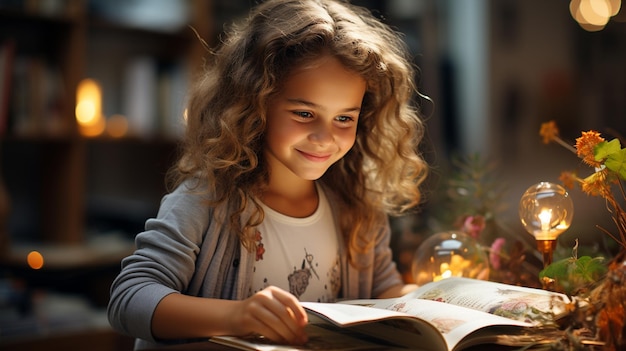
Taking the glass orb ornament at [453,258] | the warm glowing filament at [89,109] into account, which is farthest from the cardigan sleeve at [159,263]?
the warm glowing filament at [89,109]

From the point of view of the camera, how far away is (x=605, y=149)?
0.98 m

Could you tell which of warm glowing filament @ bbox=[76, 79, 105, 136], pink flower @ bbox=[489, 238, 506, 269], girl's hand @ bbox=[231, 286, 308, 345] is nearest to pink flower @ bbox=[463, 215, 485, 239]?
pink flower @ bbox=[489, 238, 506, 269]

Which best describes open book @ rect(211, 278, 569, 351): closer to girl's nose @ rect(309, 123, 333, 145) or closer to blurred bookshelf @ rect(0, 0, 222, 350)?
girl's nose @ rect(309, 123, 333, 145)

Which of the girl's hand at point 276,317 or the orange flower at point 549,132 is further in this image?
the orange flower at point 549,132

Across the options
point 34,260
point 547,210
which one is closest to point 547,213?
point 547,210

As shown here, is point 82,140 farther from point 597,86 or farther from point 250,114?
point 597,86

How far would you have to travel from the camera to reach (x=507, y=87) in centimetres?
407

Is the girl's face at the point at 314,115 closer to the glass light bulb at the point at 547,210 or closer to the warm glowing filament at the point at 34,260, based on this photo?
the glass light bulb at the point at 547,210

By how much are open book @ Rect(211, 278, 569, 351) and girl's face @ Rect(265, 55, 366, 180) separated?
0.27 meters

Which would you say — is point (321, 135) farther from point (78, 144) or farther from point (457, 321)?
point (78, 144)

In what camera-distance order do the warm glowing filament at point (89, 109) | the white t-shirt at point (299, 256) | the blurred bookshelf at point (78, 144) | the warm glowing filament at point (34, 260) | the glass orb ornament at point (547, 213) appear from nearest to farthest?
the glass orb ornament at point (547, 213)
the white t-shirt at point (299, 256)
the blurred bookshelf at point (78, 144)
the warm glowing filament at point (34, 260)
the warm glowing filament at point (89, 109)

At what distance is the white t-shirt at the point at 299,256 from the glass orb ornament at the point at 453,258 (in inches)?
6.5

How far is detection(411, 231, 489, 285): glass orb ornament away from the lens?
1208 mm

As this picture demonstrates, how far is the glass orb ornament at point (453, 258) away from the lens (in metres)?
1.21
